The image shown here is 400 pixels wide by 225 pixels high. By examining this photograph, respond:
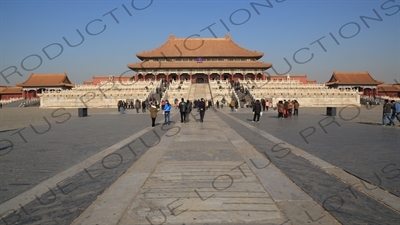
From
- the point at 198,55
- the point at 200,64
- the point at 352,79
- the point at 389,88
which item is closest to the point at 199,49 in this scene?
the point at 198,55

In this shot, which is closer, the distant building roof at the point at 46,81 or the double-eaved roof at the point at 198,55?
the double-eaved roof at the point at 198,55

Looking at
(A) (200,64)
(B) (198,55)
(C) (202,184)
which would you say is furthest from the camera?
(B) (198,55)

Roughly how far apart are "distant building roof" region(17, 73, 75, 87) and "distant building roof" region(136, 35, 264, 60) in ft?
48.1

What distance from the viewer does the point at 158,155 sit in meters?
7.20

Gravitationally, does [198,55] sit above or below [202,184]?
above

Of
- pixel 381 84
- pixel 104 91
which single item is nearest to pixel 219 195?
pixel 104 91

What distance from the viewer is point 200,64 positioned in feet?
198

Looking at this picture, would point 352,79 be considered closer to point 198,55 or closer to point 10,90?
point 198,55

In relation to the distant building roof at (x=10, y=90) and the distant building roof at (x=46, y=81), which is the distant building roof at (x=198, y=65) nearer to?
the distant building roof at (x=46, y=81)

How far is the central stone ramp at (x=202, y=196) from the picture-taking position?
3656 millimetres

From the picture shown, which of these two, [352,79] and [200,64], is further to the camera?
[200,64]

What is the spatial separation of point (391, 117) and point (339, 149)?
7900 millimetres

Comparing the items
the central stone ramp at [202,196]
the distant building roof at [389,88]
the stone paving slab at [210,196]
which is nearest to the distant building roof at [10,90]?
the central stone ramp at [202,196]

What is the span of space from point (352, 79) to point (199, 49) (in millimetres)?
28604
